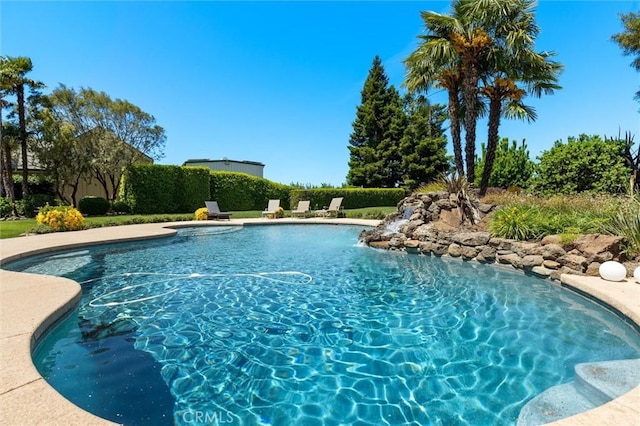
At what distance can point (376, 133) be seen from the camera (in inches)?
1176

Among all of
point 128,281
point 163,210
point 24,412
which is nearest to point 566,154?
point 128,281

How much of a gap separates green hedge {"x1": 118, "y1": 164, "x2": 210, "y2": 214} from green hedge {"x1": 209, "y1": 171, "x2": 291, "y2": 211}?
3.17ft

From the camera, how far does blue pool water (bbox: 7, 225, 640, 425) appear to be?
2393 millimetres

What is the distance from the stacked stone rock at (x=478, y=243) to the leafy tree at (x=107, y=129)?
58.5ft

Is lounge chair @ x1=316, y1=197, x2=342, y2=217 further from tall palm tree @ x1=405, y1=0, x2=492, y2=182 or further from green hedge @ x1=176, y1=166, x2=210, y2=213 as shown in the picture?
green hedge @ x1=176, y1=166, x2=210, y2=213

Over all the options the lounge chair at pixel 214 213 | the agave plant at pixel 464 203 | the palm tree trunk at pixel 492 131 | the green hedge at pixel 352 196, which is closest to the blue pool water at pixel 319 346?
the agave plant at pixel 464 203

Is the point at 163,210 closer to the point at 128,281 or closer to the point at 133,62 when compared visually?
the point at 133,62

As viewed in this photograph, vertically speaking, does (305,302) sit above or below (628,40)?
below

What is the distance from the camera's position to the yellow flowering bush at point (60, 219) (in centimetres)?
1114

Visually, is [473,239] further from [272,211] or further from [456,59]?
[272,211]

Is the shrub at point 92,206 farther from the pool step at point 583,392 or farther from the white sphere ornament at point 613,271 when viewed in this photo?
the white sphere ornament at point 613,271

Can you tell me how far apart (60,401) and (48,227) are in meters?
11.9

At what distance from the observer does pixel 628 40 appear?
16484 millimetres

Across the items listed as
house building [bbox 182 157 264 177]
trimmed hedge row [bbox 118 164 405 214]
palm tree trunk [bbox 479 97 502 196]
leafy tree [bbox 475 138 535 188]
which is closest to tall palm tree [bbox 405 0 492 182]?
palm tree trunk [bbox 479 97 502 196]
